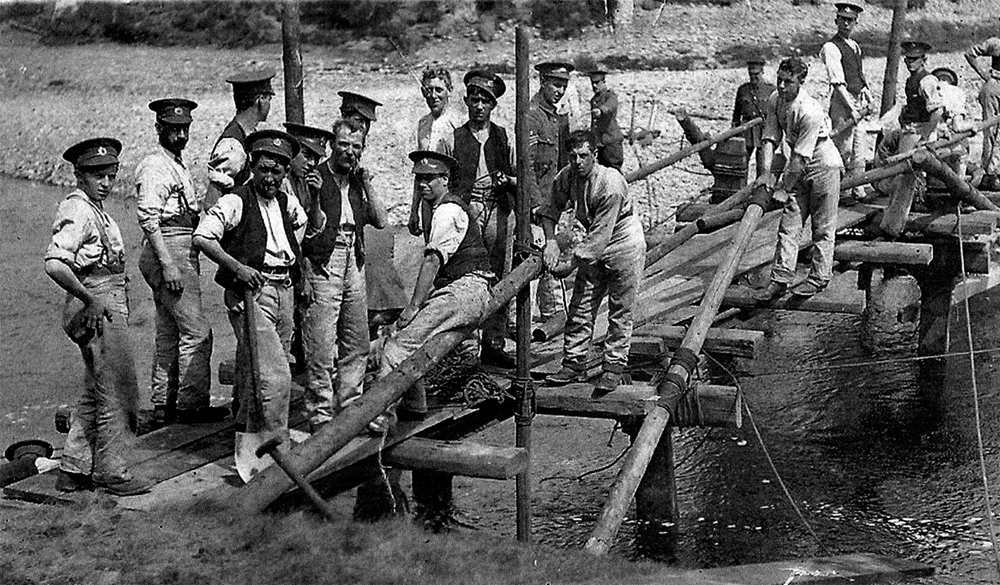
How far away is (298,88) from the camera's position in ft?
37.9

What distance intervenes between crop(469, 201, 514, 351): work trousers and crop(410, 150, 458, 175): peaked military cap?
36.3 inches

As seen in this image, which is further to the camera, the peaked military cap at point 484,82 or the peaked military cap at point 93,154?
the peaked military cap at point 484,82

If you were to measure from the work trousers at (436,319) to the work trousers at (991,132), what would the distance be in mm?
8729

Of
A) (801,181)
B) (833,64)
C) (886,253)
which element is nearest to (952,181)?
(886,253)

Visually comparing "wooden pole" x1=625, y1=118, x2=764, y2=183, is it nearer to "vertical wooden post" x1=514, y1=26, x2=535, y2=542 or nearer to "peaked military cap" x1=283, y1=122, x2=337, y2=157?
"vertical wooden post" x1=514, y1=26, x2=535, y2=542

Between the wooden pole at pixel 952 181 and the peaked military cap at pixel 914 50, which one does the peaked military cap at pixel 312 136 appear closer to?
the wooden pole at pixel 952 181

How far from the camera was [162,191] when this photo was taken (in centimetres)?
1031

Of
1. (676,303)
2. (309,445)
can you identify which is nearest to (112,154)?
(309,445)

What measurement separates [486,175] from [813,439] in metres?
5.83

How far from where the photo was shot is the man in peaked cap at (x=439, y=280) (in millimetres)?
9898

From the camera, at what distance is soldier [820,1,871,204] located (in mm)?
15680

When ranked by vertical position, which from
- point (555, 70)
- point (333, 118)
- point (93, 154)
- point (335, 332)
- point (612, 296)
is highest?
point (93, 154)

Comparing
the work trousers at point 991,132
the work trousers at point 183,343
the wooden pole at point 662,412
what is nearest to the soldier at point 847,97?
the work trousers at point 991,132

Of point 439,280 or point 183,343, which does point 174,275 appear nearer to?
point 183,343
